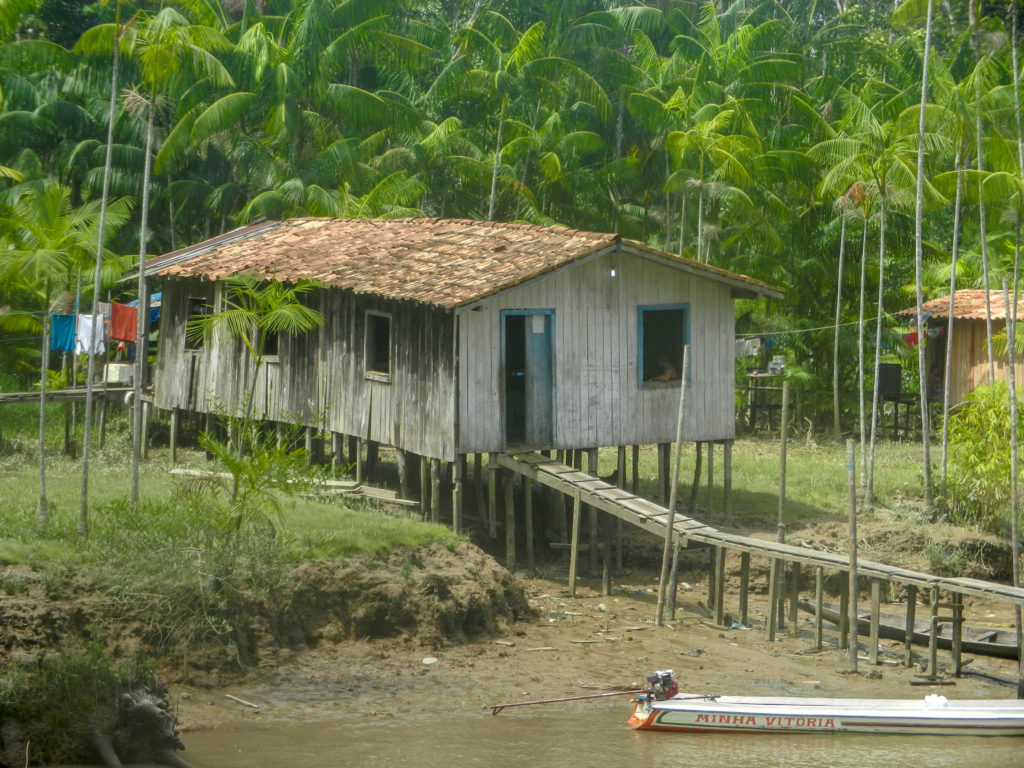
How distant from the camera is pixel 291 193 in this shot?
27141 mm

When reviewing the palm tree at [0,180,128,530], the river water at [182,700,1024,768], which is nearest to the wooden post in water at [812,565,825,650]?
the river water at [182,700,1024,768]

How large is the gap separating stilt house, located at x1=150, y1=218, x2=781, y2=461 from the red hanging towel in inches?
76.2

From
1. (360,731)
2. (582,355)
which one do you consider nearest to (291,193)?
(582,355)

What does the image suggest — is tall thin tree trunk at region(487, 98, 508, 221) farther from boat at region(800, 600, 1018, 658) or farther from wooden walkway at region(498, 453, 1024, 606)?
boat at region(800, 600, 1018, 658)

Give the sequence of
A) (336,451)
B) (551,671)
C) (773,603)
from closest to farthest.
A: 1. (551,671)
2. (773,603)
3. (336,451)

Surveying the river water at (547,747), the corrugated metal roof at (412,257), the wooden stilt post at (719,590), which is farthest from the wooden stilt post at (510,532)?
the river water at (547,747)

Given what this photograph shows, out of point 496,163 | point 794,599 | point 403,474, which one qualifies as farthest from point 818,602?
point 496,163

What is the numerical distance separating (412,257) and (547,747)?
971 cm

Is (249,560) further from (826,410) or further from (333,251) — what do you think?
(826,410)

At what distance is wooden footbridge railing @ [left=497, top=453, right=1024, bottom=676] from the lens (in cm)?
1456

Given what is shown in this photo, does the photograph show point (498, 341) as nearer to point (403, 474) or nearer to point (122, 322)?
point (403, 474)

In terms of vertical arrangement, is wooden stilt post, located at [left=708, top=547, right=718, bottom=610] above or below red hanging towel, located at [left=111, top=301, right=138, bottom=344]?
below

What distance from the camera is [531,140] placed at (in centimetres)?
2862

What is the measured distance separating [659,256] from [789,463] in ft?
24.1
